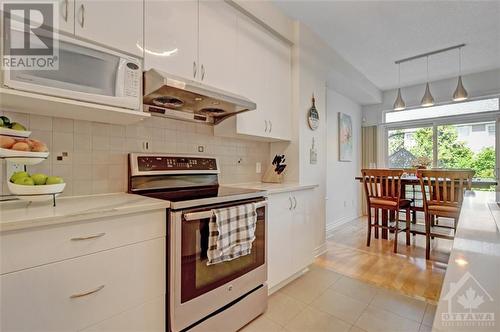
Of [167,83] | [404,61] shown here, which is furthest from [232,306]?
[404,61]

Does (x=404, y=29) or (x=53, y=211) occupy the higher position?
(x=404, y=29)

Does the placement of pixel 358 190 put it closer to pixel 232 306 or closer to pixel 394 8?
pixel 394 8

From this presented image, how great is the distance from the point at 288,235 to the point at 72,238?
1627mm

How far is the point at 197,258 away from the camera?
4.66ft

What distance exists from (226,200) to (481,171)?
16.4ft

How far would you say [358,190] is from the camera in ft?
17.4

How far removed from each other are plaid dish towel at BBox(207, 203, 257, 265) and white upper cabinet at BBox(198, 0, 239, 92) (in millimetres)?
1016

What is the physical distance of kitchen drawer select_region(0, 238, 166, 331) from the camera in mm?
930

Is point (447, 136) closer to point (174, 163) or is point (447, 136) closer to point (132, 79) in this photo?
point (174, 163)

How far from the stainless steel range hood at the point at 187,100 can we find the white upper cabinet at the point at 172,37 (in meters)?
0.15

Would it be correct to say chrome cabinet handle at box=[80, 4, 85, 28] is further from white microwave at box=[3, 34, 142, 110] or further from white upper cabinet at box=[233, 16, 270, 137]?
white upper cabinet at box=[233, 16, 270, 137]

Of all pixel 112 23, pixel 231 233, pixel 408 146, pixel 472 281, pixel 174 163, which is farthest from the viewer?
pixel 408 146

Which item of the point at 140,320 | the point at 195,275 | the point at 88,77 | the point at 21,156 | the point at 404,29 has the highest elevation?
the point at 404,29

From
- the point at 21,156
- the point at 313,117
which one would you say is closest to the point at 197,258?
the point at 21,156
